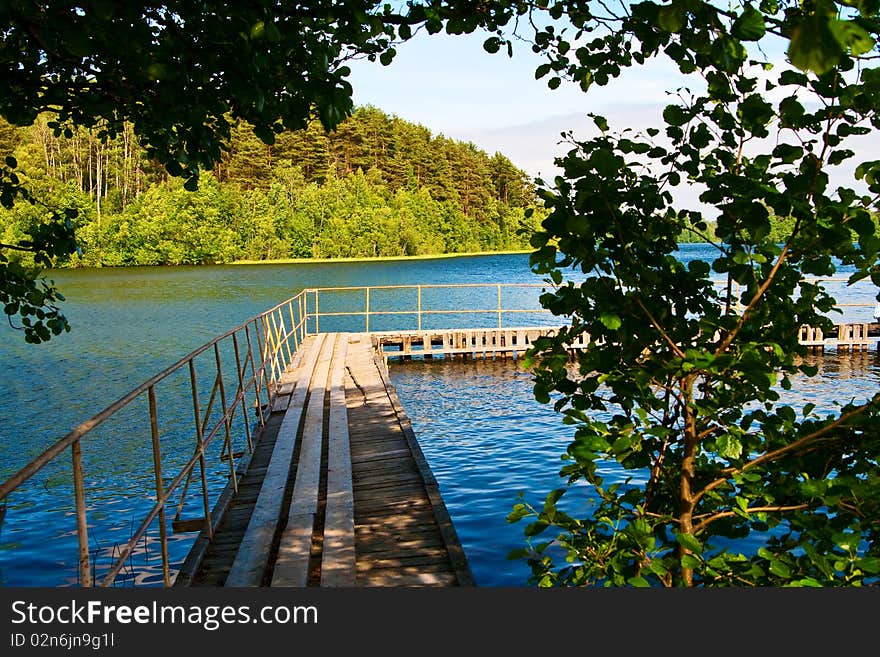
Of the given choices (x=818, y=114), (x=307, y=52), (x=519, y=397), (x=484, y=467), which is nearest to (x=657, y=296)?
(x=818, y=114)

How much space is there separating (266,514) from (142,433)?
29.6 ft

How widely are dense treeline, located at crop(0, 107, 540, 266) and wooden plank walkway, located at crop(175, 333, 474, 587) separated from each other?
60.8 meters

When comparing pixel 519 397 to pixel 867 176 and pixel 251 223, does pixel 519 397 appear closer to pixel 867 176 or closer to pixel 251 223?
pixel 867 176

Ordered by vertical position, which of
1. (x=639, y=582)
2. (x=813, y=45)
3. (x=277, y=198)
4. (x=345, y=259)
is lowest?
(x=639, y=582)

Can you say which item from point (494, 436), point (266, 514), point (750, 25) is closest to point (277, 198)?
point (494, 436)

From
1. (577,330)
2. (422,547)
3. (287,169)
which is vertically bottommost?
(422,547)

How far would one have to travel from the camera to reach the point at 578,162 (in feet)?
8.05

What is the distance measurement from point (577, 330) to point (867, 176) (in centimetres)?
97

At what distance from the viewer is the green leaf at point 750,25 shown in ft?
6.63

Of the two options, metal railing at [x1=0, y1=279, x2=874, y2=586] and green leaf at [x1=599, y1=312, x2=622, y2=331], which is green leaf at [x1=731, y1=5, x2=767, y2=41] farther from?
metal railing at [x1=0, y1=279, x2=874, y2=586]

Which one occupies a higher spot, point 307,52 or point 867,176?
point 307,52

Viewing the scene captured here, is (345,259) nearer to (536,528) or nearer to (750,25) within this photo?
(536,528)

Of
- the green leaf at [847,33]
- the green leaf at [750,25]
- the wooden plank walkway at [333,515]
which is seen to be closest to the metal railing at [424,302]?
the wooden plank walkway at [333,515]

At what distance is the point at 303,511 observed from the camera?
220 inches
